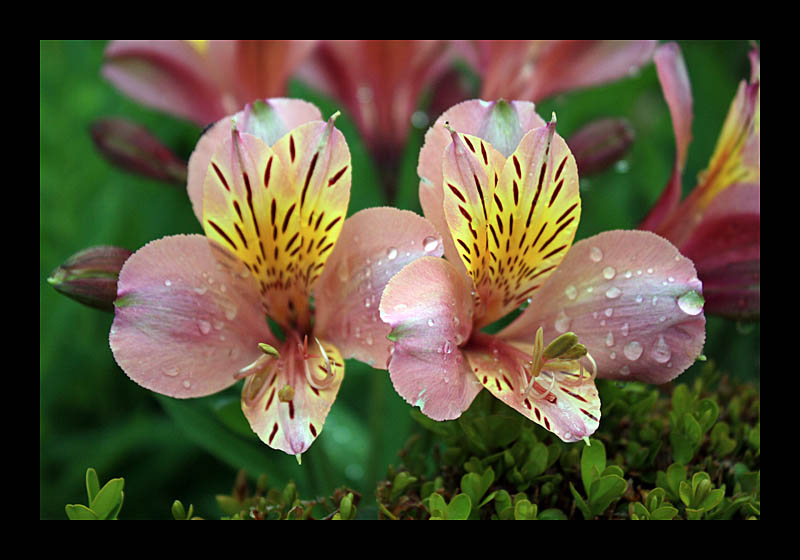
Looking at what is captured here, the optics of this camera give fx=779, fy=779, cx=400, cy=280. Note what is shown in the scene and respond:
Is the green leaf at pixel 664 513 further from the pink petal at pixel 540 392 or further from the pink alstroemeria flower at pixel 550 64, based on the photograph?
the pink alstroemeria flower at pixel 550 64

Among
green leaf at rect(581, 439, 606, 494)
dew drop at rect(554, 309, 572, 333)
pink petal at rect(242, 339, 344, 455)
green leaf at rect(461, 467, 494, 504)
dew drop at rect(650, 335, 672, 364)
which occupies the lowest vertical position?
green leaf at rect(461, 467, 494, 504)

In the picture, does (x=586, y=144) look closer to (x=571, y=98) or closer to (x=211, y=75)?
(x=211, y=75)

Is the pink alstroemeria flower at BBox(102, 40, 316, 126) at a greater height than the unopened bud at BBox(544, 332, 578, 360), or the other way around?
the pink alstroemeria flower at BBox(102, 40, 316, 126)

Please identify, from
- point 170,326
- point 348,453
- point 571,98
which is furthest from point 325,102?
point 170,326

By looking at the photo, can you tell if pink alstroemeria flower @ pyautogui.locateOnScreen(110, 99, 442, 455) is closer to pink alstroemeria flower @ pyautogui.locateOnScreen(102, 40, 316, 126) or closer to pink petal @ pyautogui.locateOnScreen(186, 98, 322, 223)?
pink petal @ pyautogui.locateOnScreen(186, 98, 322, 223)

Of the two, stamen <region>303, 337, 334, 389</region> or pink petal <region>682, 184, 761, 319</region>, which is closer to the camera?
stamen <region>303, 337, 334, 389</region>

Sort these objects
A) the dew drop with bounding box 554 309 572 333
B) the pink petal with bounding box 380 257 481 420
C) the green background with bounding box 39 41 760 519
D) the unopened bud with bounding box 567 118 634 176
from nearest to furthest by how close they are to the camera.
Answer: the pink petal with bounding box 380 257 481 420
the dew drop with bounding box 554 309 572 333
the unopened bud with bounding box 567 118 634 176
the green background with bounding box 39 41 760 519

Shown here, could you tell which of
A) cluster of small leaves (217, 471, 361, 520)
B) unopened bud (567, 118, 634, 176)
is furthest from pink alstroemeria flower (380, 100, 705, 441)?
unopened bud (567, 118, 634, 176)
